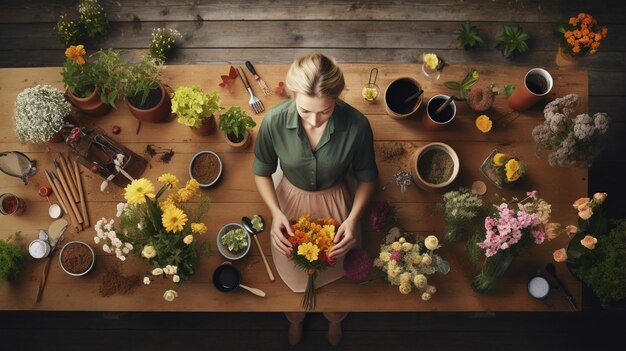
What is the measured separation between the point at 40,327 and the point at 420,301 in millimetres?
2465

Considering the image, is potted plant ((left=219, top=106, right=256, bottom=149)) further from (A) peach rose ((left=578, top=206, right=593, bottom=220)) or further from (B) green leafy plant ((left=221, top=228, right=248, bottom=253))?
(A) peach rose ((left=578, top=206, right=593, bottom=220))

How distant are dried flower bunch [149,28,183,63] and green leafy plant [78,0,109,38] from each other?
1.14 ft

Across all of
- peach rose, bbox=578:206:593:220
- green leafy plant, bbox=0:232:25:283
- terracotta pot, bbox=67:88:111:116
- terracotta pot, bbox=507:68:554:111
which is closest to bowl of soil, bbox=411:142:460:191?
terracotta pot, bbox=507:68:554:111

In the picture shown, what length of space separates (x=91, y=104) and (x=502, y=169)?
191 centimetres

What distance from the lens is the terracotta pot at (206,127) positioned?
1.96m

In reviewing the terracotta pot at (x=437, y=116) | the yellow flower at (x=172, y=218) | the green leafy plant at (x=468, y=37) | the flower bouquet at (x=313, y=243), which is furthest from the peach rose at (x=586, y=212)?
the green leafy plant at (x=468, y=37)

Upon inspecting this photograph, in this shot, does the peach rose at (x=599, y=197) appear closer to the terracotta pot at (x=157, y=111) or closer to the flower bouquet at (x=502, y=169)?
the flower bouquet at (x=502, y=169)

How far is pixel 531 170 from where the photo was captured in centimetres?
202

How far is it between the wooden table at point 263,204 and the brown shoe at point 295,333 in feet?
2.70

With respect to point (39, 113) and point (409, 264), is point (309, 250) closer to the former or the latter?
point (409, 264)

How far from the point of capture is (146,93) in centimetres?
187

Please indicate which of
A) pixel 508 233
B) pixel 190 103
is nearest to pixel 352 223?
pixel 508 233

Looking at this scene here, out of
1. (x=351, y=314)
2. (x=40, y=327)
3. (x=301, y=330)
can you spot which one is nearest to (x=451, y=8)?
(x=351, y=314)

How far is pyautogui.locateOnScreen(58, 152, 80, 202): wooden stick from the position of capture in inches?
78.6
